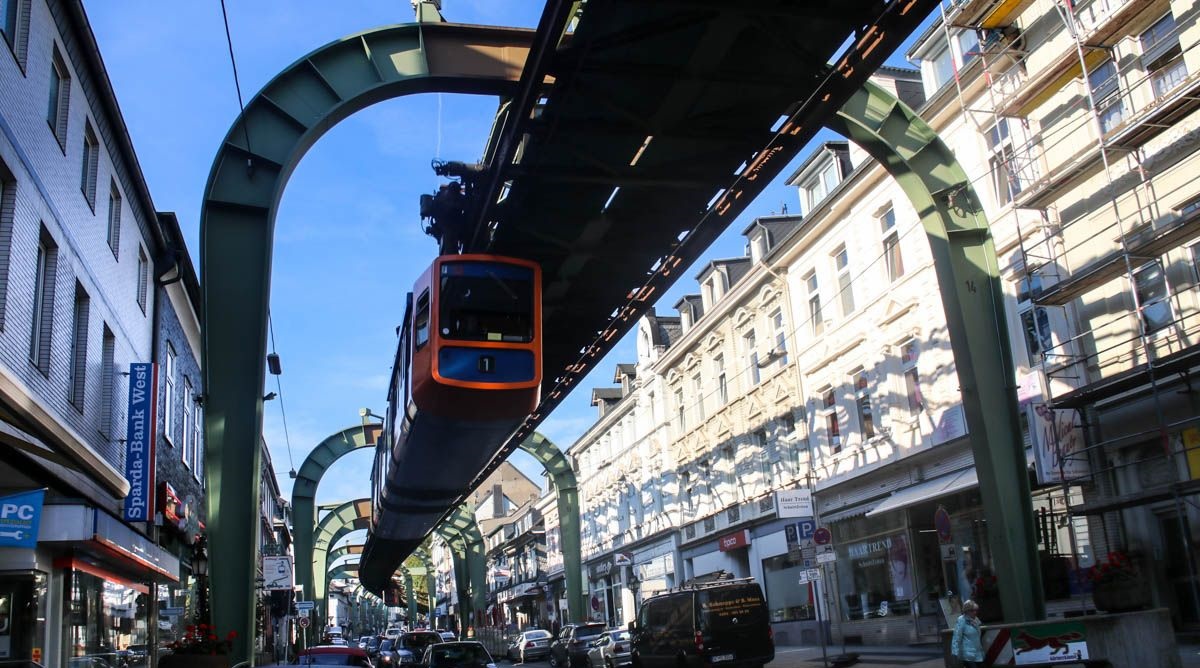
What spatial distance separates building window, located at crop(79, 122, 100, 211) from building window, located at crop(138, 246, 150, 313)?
4.45 meters

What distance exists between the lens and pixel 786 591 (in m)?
31.0

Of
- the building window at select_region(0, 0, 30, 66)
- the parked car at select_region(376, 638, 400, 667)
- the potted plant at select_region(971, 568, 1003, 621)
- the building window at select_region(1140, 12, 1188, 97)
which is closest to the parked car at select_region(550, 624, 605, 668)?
the parked car at select_region(376, 638, 400, 667)

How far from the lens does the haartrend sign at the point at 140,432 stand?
18547 mm

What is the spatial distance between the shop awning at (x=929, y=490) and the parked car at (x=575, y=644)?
11522mm

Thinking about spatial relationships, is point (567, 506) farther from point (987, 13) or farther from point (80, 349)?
point (987, 13)

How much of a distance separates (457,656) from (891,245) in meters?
13.9

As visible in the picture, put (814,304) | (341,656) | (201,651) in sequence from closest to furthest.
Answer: (201,651) → (341,656) → (814,304)

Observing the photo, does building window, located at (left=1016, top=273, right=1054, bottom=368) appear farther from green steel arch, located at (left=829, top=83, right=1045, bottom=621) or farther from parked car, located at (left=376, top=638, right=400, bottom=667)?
parked car, located at (left=376, top=638, right=400, bottom=667)

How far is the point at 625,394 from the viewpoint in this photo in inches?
1975

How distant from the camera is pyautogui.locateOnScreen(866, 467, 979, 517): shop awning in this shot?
21.1 metres

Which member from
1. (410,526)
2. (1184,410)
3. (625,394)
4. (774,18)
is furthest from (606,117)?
(625,394)

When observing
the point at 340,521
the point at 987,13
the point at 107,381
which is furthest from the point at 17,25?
the point at 340,521

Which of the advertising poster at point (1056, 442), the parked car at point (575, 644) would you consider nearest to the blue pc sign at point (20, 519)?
the advertising poster at point (1056, 442)

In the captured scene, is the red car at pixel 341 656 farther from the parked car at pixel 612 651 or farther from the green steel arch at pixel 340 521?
the green steel arch at pixel 340 521
